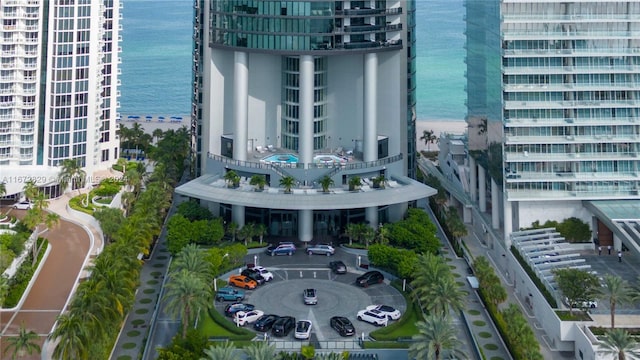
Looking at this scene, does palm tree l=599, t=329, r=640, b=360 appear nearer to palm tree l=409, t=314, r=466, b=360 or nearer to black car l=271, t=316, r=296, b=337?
palm tree l=409, t=314, r=466, b=360

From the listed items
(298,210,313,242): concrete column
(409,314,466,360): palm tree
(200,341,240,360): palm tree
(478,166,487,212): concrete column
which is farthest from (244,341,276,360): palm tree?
(478,166,487,212): concrete column

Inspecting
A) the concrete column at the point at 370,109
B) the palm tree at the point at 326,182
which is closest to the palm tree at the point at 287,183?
the palm tree at the point at 326,182

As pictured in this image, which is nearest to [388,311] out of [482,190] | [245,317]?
[245,317]

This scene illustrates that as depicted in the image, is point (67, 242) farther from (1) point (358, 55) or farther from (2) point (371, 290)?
(1) point (358, 55)

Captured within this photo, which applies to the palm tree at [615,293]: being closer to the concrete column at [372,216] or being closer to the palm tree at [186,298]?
the palm tree at [186,298]

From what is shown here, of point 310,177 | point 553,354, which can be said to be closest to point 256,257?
point 310,177

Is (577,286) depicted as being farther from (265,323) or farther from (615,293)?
(265,323)
